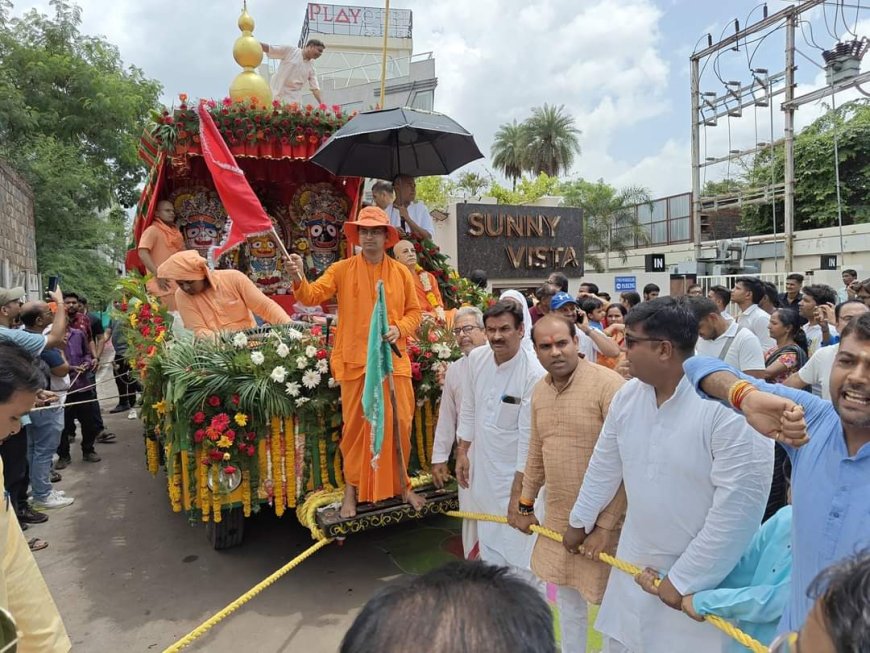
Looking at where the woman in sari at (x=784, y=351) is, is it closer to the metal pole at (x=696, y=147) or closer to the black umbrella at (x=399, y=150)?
the black umbrella at (x=399, y=150)

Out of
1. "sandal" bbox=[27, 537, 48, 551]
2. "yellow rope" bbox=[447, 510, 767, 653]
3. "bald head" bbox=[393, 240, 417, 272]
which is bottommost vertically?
"sandal" bbox=[27, 537, 48, 551]

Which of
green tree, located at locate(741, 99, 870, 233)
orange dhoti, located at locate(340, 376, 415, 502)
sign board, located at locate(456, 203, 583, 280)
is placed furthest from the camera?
green tree, located at locate(741, 99, 870, 233)

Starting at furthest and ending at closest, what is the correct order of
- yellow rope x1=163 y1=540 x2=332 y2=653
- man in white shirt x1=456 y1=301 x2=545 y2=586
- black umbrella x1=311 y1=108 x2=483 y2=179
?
black umbrella x1=311 y1=108 x2=483 y2=179 → man in white shirt x1=456 y1=301 x2=545 y2=586 → yellow rope x1=163 y1=540 x2=332 y2=653

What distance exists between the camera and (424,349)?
4.22 metres

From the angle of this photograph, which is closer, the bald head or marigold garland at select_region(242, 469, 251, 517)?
marigold garland at select_region(242, 469, 251, 517)

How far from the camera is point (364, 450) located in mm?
3600

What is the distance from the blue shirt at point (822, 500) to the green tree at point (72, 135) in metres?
16.9

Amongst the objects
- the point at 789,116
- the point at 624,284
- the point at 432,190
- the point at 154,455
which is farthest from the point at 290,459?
the point at 432,190

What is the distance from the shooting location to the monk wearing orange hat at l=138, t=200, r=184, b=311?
5.46 m

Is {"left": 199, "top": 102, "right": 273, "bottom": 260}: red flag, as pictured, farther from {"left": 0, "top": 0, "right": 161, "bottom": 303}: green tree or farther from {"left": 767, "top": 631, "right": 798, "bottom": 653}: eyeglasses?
{"left": 0, "top": 0, "right": 161, "bottom": 303}: green tree

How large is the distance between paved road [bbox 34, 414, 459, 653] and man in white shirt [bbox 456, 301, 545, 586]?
74cm

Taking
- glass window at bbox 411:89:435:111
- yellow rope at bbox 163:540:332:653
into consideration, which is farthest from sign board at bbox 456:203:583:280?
yellow rope at bbox 163:540:332:653

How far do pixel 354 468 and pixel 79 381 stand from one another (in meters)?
4.78

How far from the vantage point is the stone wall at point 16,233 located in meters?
10.6
